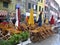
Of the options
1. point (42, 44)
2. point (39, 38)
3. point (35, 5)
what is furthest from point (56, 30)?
point (35, 5)

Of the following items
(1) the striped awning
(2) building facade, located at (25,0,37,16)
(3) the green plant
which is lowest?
(3) the green plant

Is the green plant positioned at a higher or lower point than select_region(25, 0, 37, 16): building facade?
lower

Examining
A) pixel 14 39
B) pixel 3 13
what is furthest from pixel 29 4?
pixel 14 39

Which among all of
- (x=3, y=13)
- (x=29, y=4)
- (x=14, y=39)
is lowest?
(x=14, y=39)

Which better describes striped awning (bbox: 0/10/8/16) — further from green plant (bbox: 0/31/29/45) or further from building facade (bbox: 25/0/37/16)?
green plant (bbox: 0/31/29/45)

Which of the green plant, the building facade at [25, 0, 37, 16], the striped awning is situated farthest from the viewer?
the building facade at [25, 0, 37, 16]

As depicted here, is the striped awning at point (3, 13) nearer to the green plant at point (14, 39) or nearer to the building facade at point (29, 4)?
the building facade at point (29, 4)

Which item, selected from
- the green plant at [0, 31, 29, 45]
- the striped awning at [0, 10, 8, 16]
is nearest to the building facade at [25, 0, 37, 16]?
the striped awning at [0, 10, 8, 16]

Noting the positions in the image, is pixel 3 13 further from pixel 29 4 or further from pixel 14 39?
pixel 14 39

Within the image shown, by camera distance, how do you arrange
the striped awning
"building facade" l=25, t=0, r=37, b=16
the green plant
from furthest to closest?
"building facade" l=25, t=0, r=37, b=16 → the striped awning → the green plant

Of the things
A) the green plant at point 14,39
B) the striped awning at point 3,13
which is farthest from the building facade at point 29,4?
the green plant at point 14,39

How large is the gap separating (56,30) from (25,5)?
14.1 m

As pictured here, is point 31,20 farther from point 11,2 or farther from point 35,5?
point 35,5

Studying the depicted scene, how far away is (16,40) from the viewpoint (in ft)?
34.7
